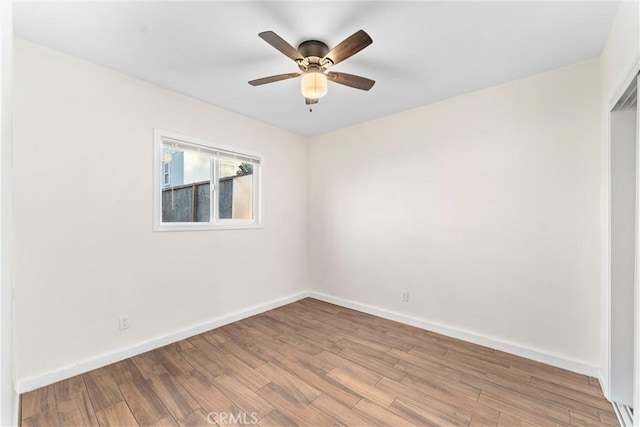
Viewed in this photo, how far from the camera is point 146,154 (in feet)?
8.15

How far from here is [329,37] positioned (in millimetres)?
1860

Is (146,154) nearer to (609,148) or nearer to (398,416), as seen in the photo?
(398,416)

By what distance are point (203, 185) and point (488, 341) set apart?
3327mm

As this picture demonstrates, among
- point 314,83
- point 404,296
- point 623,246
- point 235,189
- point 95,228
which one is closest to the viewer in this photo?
point 623,246

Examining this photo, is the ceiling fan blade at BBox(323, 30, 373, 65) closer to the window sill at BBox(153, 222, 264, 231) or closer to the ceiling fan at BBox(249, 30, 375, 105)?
the ceiling fan at BBox(249, 30, 375, 105)

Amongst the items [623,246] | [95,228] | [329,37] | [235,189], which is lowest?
[623,246]

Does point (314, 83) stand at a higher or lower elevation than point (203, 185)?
higher

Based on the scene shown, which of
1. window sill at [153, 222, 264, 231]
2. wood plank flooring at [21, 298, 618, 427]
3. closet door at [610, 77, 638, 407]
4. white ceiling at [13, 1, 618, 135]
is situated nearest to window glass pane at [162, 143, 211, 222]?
window sill at [153, 222, 264, 231]

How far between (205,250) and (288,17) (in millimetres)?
2293

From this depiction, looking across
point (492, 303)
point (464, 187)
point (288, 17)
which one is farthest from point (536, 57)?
point (492, 303)

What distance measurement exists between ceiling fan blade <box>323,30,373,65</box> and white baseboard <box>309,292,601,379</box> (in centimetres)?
273

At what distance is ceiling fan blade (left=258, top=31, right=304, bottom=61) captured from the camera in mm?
1499

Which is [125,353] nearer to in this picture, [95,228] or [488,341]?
[95,228]

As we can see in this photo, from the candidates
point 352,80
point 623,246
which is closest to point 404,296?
point 623,246
